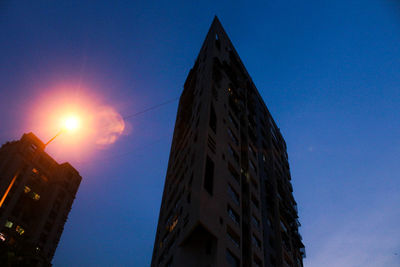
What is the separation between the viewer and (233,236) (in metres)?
32.2

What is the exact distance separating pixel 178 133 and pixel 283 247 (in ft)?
87.9

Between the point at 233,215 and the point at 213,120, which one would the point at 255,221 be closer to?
the point at 233,215

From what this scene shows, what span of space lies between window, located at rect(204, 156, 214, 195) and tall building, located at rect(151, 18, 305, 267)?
0.12m

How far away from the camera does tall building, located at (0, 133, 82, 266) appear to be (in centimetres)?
6375

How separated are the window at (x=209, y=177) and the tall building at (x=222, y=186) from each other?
4.6 inches

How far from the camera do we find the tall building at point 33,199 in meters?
63.8

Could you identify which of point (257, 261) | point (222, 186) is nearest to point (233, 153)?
point (222, 186)

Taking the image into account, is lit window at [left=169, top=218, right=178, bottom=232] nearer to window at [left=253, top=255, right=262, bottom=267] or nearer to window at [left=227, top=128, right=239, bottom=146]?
window at [left=253, top=255, right=262, bottom=267]

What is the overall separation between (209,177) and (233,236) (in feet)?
23.3

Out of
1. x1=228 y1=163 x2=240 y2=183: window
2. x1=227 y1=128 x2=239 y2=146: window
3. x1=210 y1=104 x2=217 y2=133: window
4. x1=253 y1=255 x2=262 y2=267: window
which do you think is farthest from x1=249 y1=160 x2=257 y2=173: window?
x1=253 y1=255 x2=262 y2=267: window

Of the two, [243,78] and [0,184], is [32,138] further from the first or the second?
[243,78]

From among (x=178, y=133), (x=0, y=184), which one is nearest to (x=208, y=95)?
(x=178, y=133)

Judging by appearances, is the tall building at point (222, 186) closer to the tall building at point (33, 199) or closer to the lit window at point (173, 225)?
the lit window at point (173, 225)

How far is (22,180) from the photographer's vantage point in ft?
234
